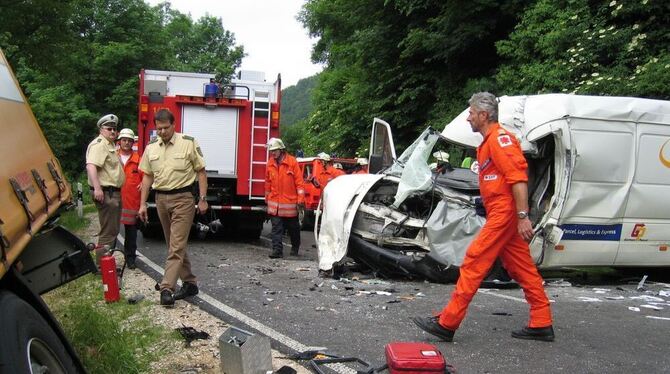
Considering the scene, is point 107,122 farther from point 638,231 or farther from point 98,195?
point 638,231

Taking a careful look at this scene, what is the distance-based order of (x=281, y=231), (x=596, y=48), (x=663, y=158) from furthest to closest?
(x=596, y=48) < (x=281, y=231) < (x=663, y=158)

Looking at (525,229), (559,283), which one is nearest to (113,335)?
(525,229)

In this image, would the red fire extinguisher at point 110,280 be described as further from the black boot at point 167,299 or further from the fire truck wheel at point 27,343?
the fire truck wheel at point 27,343

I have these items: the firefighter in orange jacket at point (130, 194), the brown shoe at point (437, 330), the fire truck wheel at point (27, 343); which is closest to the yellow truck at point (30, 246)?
the fire truck wheel at point (27, 343)

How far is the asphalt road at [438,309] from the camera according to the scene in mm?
4074

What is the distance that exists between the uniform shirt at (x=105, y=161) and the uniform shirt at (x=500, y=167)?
14.5 feet

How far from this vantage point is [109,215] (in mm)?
6820

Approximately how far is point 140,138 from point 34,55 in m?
5.67

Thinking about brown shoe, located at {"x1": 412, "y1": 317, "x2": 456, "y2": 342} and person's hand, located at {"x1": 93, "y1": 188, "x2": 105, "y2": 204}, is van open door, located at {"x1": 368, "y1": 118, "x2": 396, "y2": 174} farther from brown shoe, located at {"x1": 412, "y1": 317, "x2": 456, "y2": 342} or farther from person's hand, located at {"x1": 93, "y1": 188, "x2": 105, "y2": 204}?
brown shoe, located at {"x1": 412, "y1": 317, "x2": 456, "y2": 342}

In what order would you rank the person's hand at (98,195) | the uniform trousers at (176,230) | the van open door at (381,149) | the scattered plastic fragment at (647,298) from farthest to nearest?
1. the van open door at (381,149)
2. the person's hand at (98,195)
3. the scattered plastic fragment at (647,298)
4. the uniform trousers at (176,230)

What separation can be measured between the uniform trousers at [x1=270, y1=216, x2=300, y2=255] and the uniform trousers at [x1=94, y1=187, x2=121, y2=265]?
8.03 ft

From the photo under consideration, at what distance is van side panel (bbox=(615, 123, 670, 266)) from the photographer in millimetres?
6586

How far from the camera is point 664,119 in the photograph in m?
6.69

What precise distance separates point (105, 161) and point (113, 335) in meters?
3.21
